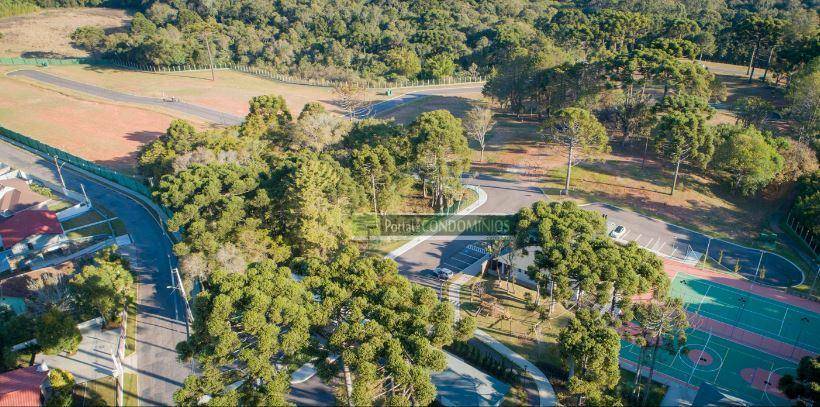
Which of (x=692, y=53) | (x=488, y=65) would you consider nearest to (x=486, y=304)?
(x=692, y=53)

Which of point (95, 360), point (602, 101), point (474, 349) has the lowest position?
point (95, 360)

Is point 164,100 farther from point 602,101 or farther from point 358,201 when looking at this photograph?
point 602,101

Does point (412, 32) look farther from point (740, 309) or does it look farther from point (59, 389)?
point (59, 389)

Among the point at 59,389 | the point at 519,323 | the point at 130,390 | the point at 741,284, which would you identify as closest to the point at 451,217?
the point at 519,323

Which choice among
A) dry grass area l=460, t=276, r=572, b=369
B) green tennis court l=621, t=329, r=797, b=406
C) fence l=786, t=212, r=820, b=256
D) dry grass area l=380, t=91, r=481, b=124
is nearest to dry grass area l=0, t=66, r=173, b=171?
dry grass area l=380, t=91, r=481, b=124

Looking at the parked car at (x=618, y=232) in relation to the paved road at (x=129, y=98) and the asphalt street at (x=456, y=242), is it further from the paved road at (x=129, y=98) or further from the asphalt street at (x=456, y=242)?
the paved road at (x=129, y=98)

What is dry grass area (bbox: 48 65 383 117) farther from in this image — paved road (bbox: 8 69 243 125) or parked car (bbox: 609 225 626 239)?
parked car (bbox: 609 225 626 239)
